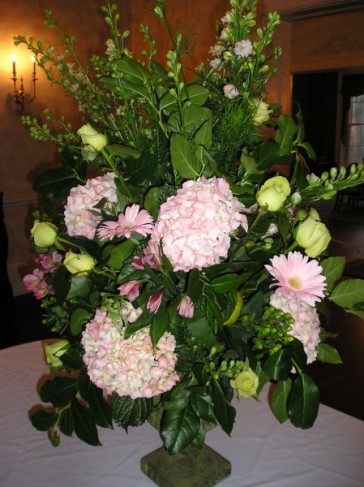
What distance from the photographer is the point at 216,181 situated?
2.41 feet

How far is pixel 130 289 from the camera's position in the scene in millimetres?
752

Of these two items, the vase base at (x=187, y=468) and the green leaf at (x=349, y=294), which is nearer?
the green leaf at (x=349, y=294)

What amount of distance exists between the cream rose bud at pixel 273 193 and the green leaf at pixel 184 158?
0.11m

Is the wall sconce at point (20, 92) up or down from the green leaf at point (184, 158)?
up

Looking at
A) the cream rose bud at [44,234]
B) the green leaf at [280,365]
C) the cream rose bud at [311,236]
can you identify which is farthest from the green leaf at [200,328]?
the cream rose bud at [44,234]

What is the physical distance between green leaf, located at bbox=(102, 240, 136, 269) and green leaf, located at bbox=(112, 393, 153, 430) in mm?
235

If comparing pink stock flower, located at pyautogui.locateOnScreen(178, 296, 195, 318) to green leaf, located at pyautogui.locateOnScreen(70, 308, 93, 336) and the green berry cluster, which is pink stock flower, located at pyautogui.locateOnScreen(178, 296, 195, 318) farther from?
green leaf, located at pyautogui.locateOnScreen(70, 308, 93, 336)

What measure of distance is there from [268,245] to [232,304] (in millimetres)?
129

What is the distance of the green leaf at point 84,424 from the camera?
84cm

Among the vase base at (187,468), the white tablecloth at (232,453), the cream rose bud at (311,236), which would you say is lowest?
the white tablecloth at (232,453)

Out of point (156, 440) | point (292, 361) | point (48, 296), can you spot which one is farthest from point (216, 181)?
point (156, 440)

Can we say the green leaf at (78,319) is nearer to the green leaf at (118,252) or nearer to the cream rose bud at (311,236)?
the green leaf at (118,252)

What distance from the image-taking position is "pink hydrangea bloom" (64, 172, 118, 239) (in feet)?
2.81

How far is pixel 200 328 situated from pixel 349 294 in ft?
0.93
